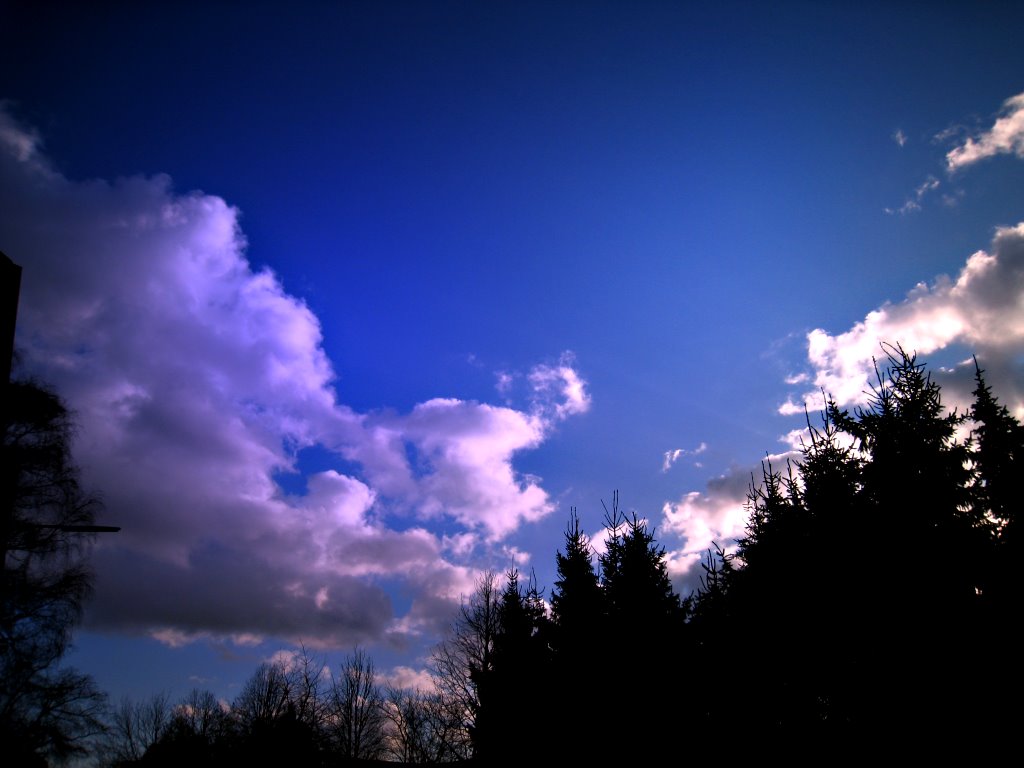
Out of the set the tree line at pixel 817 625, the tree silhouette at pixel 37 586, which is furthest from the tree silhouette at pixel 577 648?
the tree silhouette at pixel 37 586

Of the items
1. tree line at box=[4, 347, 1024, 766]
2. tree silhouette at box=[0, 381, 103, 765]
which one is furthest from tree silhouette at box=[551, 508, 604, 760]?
tree silhouette at box=[0, 381, 103, 765]

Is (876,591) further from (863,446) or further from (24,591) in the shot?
(24,591)

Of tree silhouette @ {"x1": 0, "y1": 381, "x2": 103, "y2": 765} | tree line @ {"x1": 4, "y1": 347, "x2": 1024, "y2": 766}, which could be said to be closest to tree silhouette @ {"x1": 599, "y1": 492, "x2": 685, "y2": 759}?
tree line @ {"x1": 4, "y1": 347, "x2": 1024, "y2": 766}

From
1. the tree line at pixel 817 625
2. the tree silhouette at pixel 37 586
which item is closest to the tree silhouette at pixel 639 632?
the tree line at pixel 817 625

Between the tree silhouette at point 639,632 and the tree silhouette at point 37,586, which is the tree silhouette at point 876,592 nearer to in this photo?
the tree silhouette at point 639,632

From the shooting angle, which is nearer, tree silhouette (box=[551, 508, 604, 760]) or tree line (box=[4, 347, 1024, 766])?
tree line (box=[4, 347, 1024, 766])

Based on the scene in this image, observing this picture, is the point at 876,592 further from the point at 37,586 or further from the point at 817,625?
the point at 37,586

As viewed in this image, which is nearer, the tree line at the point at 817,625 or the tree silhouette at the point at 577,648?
the tree line at the point at 817,625

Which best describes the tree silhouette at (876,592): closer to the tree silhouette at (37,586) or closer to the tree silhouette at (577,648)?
the tree silhouette at (577,648)

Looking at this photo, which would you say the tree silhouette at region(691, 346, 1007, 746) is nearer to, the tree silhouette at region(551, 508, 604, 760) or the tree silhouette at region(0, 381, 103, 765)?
the tree silhouette at region(551, 508, 604, 760)

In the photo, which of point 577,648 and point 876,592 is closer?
point 876,592

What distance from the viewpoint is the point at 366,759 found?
55094 millimetres

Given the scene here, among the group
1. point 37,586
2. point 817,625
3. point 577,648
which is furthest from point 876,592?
point 37,586

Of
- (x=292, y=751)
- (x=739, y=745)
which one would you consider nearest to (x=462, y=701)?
(x=292, y=751)
